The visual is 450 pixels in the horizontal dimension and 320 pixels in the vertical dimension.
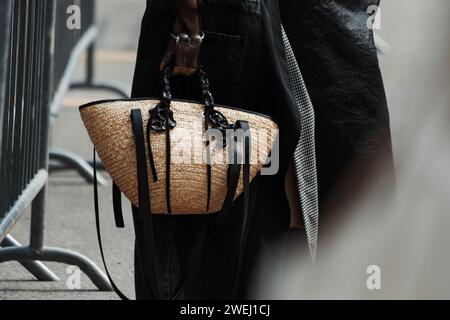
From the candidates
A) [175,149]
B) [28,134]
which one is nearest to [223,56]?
[175,149]

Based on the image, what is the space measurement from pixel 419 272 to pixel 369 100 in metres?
0.47

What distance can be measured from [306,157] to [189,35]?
478 mm

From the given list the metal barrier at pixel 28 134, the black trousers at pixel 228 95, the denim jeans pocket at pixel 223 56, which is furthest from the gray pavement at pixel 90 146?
the denim jeans pocket at pixel 223 56

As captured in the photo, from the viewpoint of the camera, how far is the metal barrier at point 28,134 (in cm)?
333

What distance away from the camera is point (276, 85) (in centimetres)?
269

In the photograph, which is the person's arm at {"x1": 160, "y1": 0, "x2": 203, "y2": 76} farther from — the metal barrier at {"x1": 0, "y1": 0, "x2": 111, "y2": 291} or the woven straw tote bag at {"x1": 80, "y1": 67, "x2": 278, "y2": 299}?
the metal barrier at {"x1": 0, "y1": 0, "x2": 111, "y2": 291}

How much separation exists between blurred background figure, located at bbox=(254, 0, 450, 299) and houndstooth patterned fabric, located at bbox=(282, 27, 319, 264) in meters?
0.10

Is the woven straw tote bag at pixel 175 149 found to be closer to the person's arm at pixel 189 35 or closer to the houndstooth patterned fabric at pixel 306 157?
the person's arm at pixel 189 35

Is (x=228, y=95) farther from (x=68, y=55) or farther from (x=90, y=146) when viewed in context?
(x=90, y=146)

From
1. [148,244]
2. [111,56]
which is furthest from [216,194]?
[111,56]

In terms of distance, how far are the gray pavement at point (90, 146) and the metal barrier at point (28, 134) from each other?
0.38 ft

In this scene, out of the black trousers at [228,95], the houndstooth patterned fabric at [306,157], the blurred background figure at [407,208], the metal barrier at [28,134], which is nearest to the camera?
the black trousers at [228,95]

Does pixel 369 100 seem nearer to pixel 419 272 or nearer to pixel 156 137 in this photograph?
pixel 419 272

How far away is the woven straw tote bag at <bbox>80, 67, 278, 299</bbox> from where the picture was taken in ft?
8.09
